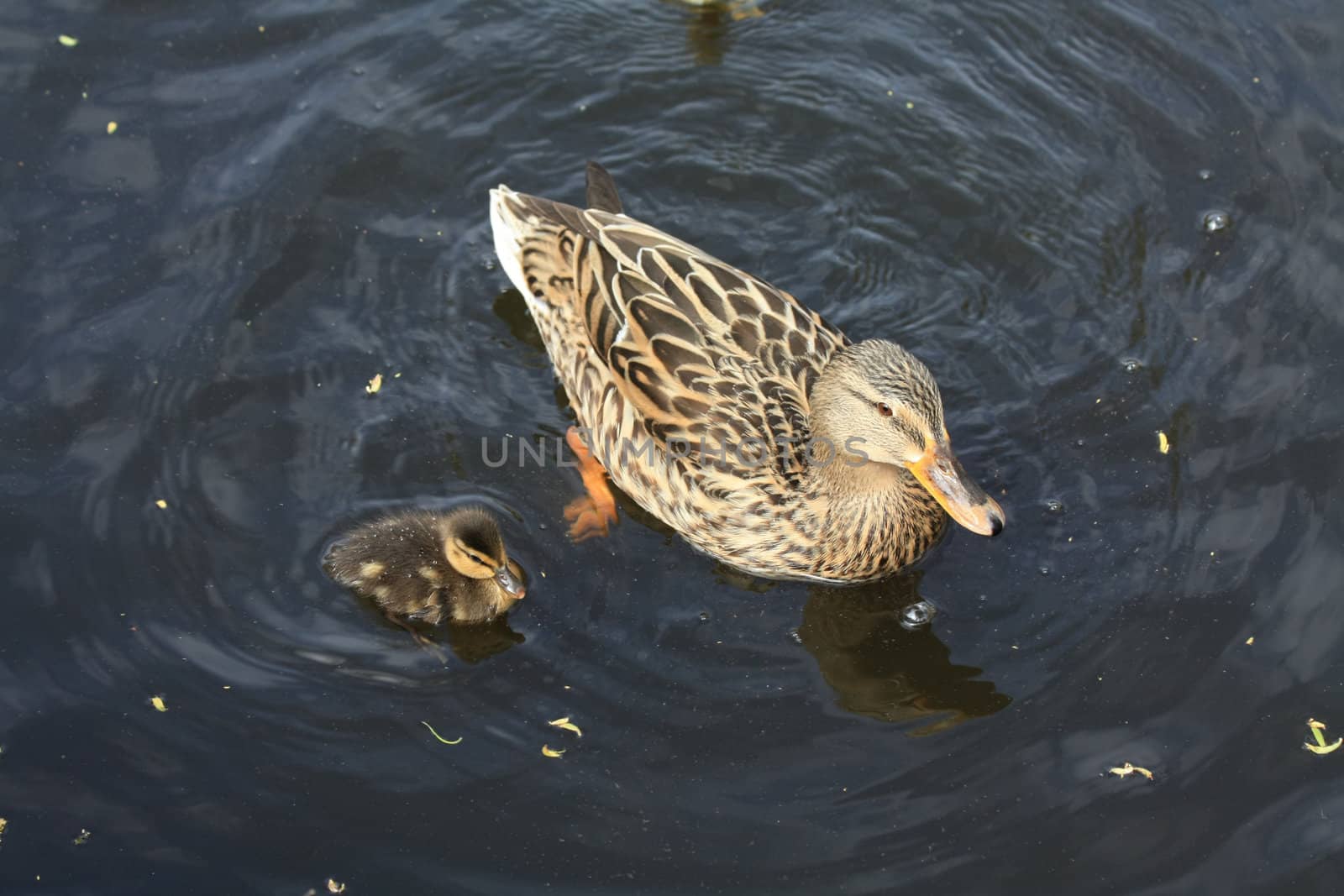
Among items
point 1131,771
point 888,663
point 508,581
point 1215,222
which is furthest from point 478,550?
point 1215,222

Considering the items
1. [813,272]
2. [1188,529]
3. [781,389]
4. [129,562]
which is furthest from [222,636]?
[1188,529]

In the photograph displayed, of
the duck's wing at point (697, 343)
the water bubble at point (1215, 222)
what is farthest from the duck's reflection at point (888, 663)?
the water bubble at point (1215, 222)

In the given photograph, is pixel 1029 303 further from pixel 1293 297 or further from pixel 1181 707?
pixel 1181 707

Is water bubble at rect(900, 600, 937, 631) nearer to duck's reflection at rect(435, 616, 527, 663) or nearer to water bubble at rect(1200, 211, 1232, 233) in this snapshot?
duck's reflection at rect(435, 616, 527, 663)

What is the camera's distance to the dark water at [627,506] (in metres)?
4.23

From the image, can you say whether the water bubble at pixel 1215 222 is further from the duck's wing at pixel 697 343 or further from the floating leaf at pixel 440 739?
the floating leaf at pixel 440 739

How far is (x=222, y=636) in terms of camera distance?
4656mm

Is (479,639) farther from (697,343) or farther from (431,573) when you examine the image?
(697,343)

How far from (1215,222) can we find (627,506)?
2.87 m

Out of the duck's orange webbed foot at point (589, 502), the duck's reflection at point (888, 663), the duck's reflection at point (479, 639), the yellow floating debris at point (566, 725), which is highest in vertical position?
the duck's reflection at point (888, 663)

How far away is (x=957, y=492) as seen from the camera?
4.54 meters

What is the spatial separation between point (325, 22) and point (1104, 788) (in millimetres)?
5067

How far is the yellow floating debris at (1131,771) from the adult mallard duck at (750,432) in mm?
981

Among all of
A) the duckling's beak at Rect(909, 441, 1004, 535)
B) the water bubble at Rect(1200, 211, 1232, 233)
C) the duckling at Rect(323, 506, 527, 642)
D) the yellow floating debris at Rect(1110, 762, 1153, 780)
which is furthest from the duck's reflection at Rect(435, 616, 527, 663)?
the water bubble at Rect(1200, 211, 1232, 233)
